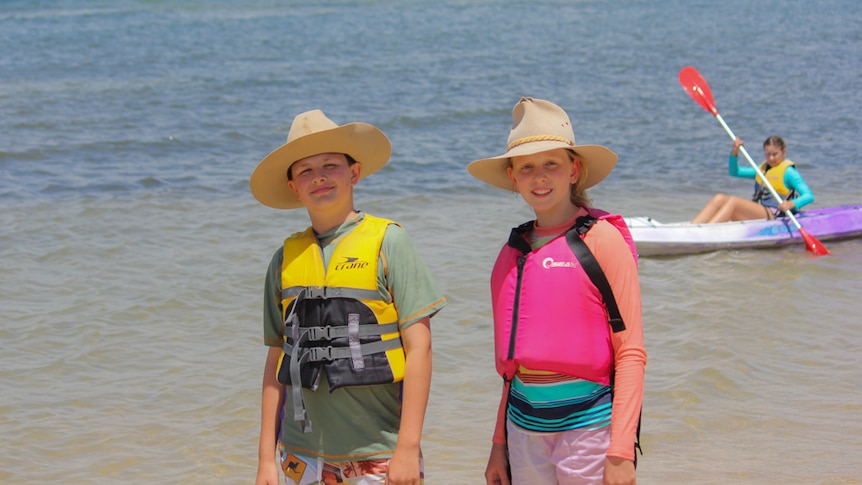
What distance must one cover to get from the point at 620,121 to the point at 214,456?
1236cm

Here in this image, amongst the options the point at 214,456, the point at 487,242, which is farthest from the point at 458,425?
the point at 487,242

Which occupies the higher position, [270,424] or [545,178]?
[545,178]

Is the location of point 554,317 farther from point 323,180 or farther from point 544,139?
point 323,180

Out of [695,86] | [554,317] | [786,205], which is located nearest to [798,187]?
[786,205]

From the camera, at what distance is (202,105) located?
56.8 ft

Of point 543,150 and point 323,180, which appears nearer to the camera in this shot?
point 543,150

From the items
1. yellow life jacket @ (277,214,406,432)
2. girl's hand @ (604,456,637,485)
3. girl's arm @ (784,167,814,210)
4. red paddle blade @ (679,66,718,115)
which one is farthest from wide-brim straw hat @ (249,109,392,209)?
red paddle blade @ (679,66,718,115)

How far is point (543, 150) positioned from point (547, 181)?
0.35ft

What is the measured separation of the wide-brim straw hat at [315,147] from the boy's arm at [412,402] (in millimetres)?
561

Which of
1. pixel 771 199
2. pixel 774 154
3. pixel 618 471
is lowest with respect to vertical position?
pixel 618 471

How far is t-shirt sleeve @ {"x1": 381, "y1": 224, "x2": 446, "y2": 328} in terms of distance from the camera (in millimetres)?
2840

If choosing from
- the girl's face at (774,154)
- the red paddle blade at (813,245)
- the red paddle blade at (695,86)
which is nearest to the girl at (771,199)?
the girl's face at (774,154)

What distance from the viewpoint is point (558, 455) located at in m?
2.81

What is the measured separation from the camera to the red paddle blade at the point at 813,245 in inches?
356
